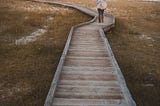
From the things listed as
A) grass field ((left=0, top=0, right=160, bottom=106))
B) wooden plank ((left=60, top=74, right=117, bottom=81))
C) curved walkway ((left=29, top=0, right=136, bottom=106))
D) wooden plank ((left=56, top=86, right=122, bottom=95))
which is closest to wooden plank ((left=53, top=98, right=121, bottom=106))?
curved walkway ((left=29, top=0, right=136, bottom=106))

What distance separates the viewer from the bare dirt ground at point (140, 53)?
979cm

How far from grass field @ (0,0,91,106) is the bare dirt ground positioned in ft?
11.6

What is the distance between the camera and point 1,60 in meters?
12.4

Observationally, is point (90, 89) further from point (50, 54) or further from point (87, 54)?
point (50, 54)

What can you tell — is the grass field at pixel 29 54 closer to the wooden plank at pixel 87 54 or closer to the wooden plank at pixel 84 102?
the wooden plank at pixel 87 54

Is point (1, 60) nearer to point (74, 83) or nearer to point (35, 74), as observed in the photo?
point (35, 74)

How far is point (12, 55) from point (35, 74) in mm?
2884

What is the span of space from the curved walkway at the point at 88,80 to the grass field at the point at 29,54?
3.82ft

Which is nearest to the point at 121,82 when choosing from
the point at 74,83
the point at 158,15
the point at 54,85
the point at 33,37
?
the point at 74,83

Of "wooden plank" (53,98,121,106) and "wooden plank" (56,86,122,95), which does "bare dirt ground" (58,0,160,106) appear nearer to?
"wooden plank" (56,86,122,95)

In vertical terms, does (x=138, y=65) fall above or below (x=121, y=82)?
below

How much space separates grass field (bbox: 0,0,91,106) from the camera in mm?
9273

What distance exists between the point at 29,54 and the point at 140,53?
21.8 feet

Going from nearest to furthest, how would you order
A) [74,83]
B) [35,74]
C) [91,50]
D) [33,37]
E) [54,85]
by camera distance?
[54,85], [74,83], [35,74], [91,50], [33,37]
